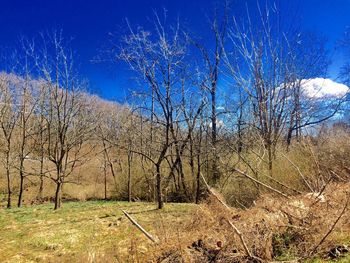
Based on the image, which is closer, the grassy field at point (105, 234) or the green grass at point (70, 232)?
the grassy field at point (105, 234)

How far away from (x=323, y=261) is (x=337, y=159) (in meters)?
7.97

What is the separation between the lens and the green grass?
8.08 meters

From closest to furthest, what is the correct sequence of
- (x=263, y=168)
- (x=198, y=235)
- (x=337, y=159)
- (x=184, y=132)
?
(x=198, y=235), (x=337, y=159), (x=263, y=168), (x=184, y=132)

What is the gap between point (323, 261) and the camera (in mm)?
4031

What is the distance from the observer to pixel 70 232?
1006 cm

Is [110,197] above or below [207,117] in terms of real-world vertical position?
below

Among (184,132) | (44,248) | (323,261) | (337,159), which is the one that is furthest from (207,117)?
(323,261)

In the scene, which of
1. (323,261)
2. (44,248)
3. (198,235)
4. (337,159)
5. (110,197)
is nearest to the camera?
(323,261)

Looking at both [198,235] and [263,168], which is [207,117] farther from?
[198,235]

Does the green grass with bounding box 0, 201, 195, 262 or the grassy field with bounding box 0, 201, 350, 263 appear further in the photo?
the green grass with bounding box 0, 201, 195, 262

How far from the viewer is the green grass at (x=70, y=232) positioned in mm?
8078

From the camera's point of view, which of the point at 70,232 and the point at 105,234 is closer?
the point at 105,234

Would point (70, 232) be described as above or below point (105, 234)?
above

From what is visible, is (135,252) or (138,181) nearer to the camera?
(135,252)
